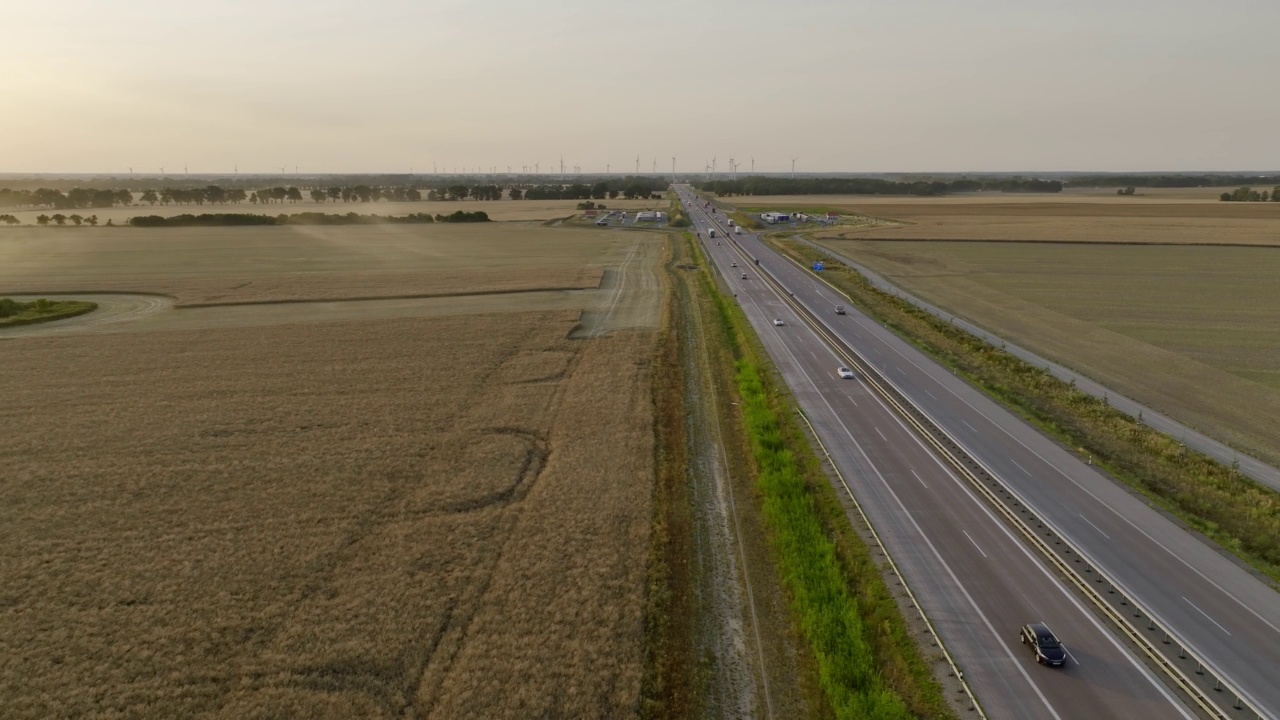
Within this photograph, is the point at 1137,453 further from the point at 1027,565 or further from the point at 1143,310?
the point at 1143,310

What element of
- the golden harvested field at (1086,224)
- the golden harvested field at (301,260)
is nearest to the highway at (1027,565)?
the golden harvested field at (301,260)

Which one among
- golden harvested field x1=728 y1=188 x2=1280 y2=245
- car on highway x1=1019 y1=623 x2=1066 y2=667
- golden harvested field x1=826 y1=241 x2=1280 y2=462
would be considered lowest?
car on highway x1=1019 y1=623 x2=1066 y2=667

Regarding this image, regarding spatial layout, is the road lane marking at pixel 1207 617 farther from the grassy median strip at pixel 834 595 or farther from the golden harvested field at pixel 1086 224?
the golden harvested field at pixel 1086 224

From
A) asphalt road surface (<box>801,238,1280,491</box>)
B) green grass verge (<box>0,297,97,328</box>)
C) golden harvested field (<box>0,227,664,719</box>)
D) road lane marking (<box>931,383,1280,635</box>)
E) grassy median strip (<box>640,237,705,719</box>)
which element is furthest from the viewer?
green grass verge (<box>0,297,97,328</box>)

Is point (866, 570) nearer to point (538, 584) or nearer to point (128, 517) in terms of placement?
point (538, 584)

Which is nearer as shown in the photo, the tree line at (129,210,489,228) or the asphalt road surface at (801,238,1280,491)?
the asphalt road surface at (801,238,1280,491)

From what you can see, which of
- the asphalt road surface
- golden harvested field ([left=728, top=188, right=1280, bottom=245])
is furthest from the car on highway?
golden harvested field ([left=728, top=188, right=1280, bottom=245])

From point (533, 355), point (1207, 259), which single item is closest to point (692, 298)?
point (533, 355)

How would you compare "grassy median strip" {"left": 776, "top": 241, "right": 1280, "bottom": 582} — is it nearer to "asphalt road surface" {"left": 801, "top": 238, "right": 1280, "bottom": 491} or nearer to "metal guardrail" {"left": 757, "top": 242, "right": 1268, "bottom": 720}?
"asphalt road surface" {"left": 801, "top": 238, "right": 1280, "bottom": 491}
